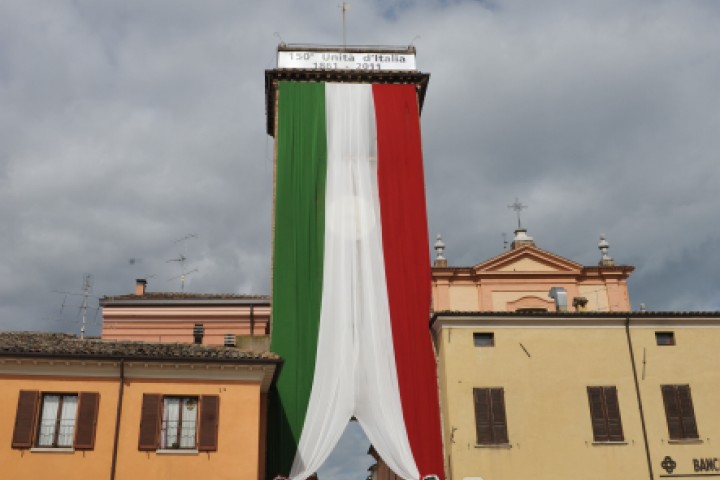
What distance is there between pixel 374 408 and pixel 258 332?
406 inches

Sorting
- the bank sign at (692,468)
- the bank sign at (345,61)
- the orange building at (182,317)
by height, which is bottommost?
the bank sign at (692,468)

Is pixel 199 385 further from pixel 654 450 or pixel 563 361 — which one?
pixel 654 450

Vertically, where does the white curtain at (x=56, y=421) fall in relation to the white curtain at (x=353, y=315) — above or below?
below

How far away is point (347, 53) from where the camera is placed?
Answer: 3422 centimetres

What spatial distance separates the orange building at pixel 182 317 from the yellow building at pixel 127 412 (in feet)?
41.2

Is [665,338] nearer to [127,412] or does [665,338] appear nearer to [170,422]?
[170,422]

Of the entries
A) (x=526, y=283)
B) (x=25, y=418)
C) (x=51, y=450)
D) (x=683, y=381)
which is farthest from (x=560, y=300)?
(x=25, y=418)

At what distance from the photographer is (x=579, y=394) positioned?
26.1m

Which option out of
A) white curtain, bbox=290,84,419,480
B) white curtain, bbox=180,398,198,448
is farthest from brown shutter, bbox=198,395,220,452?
white curtain, bbox=290,84,419,480

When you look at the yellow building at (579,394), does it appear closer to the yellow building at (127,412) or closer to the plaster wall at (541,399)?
the plaster wall at (541,399)

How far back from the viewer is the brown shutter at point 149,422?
2166cm

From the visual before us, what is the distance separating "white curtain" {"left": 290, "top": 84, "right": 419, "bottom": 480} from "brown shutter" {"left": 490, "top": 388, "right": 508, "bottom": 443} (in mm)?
3090

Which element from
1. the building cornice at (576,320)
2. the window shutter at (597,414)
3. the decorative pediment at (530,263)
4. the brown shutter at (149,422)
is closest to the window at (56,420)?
the brown shutter at (149,422)

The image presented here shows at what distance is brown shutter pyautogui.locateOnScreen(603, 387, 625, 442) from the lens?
25703 mm
